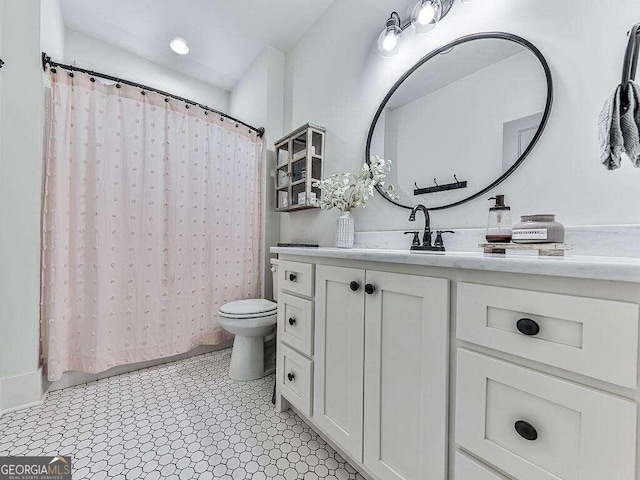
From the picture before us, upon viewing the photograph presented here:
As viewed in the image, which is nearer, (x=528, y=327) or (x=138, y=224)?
(x=528, y=327)

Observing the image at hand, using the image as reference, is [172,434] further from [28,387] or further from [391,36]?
[391,36]

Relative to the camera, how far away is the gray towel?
646 millimetres

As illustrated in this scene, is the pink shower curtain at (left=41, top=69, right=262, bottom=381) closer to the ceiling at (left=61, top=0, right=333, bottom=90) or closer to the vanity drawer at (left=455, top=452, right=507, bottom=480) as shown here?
the ceiling at (left=61, top=0, right=333, bottom=90)

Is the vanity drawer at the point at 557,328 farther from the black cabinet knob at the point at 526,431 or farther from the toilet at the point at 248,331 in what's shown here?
the toilet at the point at 248,331

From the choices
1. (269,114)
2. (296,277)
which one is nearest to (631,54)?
(296,277)

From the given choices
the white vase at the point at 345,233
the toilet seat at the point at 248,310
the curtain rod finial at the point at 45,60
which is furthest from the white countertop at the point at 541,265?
the curtain rod finial at the point at 45,60

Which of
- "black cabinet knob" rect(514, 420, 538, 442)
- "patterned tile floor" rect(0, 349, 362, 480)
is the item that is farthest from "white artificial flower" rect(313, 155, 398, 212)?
"patterned tile floor" rect(0, 349, 362, 480)

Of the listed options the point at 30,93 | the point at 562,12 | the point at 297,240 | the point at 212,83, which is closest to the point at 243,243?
the point at 297,240

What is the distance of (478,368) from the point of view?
629 millimetres

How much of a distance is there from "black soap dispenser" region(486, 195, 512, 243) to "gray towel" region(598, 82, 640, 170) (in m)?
0.26

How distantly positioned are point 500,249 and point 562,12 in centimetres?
82

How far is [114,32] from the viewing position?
207 cm

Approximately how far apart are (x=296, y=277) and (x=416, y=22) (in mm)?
1307

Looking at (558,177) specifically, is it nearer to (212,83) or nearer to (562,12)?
(562,12)
